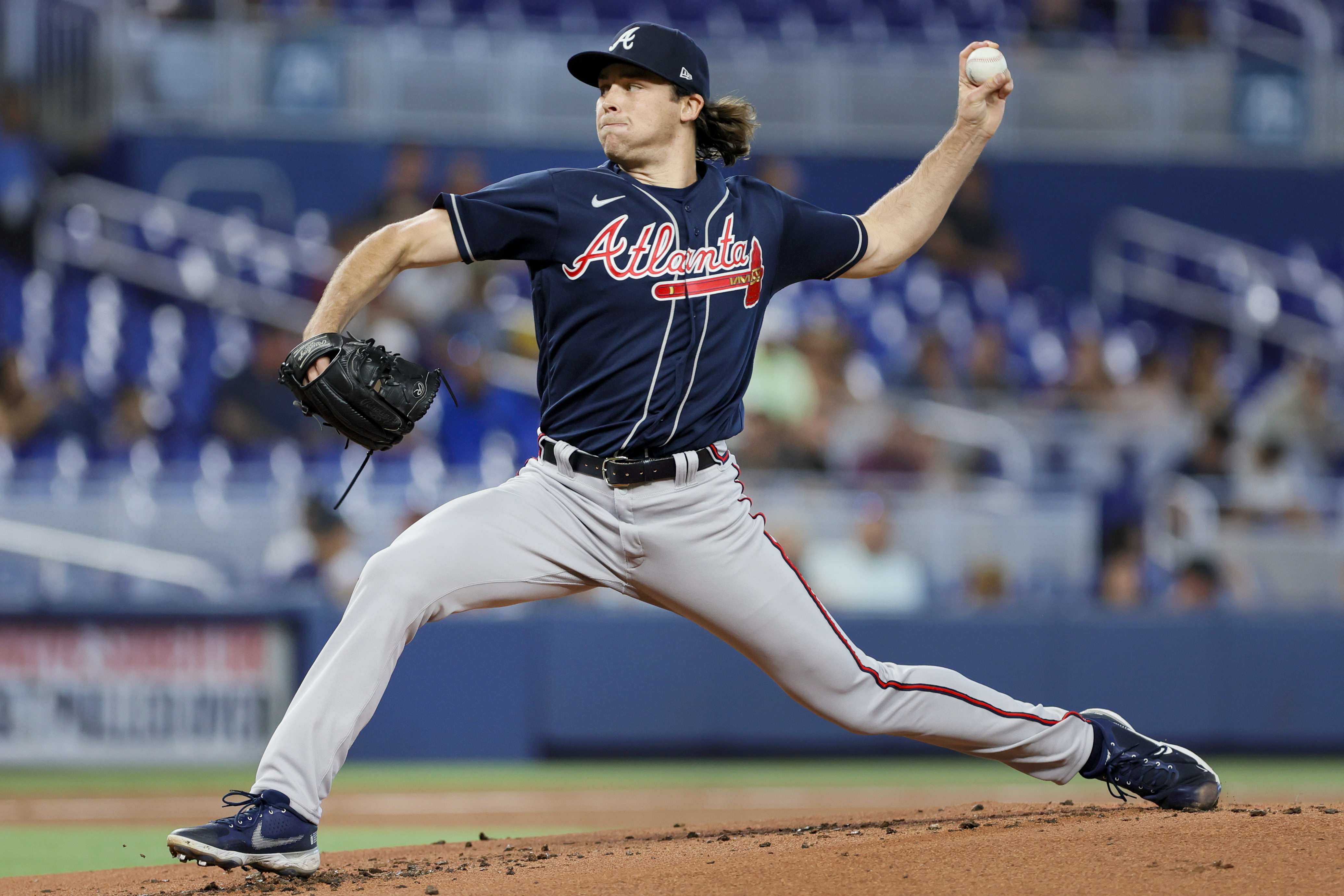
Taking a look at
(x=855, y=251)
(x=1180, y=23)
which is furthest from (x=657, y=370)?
(x=1180, y=23)

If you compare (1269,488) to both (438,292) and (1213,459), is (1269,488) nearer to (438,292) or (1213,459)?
(1213,459)

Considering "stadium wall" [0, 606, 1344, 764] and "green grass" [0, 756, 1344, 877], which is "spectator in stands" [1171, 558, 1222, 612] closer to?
"stadium wall" [0, 606, 1344, 764]

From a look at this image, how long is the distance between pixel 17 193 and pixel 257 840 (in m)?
9.26

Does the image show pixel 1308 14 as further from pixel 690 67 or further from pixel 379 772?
pixel 690 67

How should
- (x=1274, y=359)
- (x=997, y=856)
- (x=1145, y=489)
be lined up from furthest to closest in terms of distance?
1. (x=1274, y=359)
2. (x=1145, y=489)
3. (x=997, y=856)

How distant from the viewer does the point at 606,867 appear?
3662 mm

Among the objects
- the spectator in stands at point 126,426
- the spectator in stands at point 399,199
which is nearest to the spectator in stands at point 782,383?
the spectator in stands at point 399,199

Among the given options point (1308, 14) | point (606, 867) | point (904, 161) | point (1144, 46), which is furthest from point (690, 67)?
point (1308, 14)

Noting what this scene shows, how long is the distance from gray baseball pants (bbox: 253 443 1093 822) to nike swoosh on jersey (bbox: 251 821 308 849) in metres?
0.07

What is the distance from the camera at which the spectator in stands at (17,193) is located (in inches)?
448

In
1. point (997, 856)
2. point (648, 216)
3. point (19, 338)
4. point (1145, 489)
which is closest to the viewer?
point (997, 856)

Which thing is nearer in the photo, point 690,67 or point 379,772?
point 690,67

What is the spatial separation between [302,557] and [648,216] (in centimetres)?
502

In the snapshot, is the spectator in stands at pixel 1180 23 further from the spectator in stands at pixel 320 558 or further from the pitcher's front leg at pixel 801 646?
the pitcher's front leg at pixel 801 646
